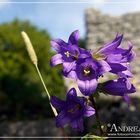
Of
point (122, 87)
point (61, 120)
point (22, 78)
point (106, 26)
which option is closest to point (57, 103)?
point (61, 120)

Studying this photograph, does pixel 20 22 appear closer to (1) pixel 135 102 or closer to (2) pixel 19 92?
(2) pixel 19 92

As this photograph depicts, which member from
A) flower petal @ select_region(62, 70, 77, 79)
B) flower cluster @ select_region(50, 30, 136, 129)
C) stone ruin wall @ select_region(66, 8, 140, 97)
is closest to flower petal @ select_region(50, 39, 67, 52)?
flower cluster @ select_region(50, 30, 136, 129)

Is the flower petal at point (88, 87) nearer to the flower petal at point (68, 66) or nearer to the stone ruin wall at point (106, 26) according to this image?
the flower petal at point (68, 66)

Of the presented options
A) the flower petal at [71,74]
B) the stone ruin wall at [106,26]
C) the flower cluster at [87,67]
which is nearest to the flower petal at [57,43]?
the flower cluster at [87,67]

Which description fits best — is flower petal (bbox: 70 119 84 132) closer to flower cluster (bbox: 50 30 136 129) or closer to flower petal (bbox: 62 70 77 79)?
flower cluster (bbox: 50 30 136 129)

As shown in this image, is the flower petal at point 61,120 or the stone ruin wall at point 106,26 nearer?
the flower petal at point 61,120

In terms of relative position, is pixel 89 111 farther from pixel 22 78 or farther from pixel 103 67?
pixel 22 78
